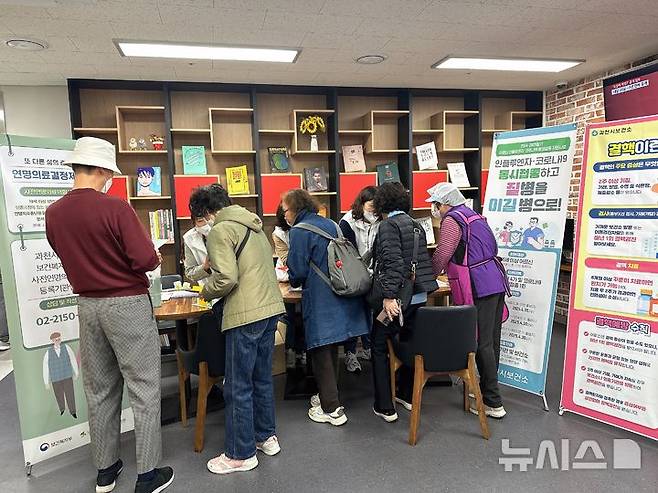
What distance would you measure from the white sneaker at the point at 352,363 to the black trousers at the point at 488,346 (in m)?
1.07

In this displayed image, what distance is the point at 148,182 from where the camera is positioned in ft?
14.9

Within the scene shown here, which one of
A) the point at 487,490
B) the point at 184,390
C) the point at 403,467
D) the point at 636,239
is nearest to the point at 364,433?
the point at 403,467

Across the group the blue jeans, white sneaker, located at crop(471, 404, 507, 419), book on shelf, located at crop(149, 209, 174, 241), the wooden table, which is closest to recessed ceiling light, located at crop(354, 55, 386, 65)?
book on shelf, located at crop(149, 209, 174, 241)

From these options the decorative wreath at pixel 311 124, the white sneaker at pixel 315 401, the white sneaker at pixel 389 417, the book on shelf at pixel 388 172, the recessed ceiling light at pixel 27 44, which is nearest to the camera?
the white sneaker at pixel 389 417

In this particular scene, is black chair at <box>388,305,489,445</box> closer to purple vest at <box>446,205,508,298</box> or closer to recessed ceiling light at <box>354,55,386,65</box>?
purple vest at <box>446,205,508,298</box>

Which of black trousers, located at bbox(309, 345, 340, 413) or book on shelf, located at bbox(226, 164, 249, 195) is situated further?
book on shelf, located at bbox(226, 164, 249, 195)

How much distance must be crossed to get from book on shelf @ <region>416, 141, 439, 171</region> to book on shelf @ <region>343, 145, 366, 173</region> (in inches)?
27.9

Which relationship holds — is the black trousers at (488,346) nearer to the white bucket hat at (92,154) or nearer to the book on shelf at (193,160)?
the white bucket hat at (92,154)

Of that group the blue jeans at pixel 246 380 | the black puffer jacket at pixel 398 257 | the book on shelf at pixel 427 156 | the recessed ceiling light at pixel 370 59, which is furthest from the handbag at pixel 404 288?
the book on shelf at pixel 427 156

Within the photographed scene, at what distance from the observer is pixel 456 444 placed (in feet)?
8.02

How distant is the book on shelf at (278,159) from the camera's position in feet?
16.2

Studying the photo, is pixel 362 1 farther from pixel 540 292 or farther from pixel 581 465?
pixel 581 465

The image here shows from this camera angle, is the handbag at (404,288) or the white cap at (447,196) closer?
the handbag at (404,288)

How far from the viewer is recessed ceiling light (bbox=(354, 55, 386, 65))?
384 centimetres
